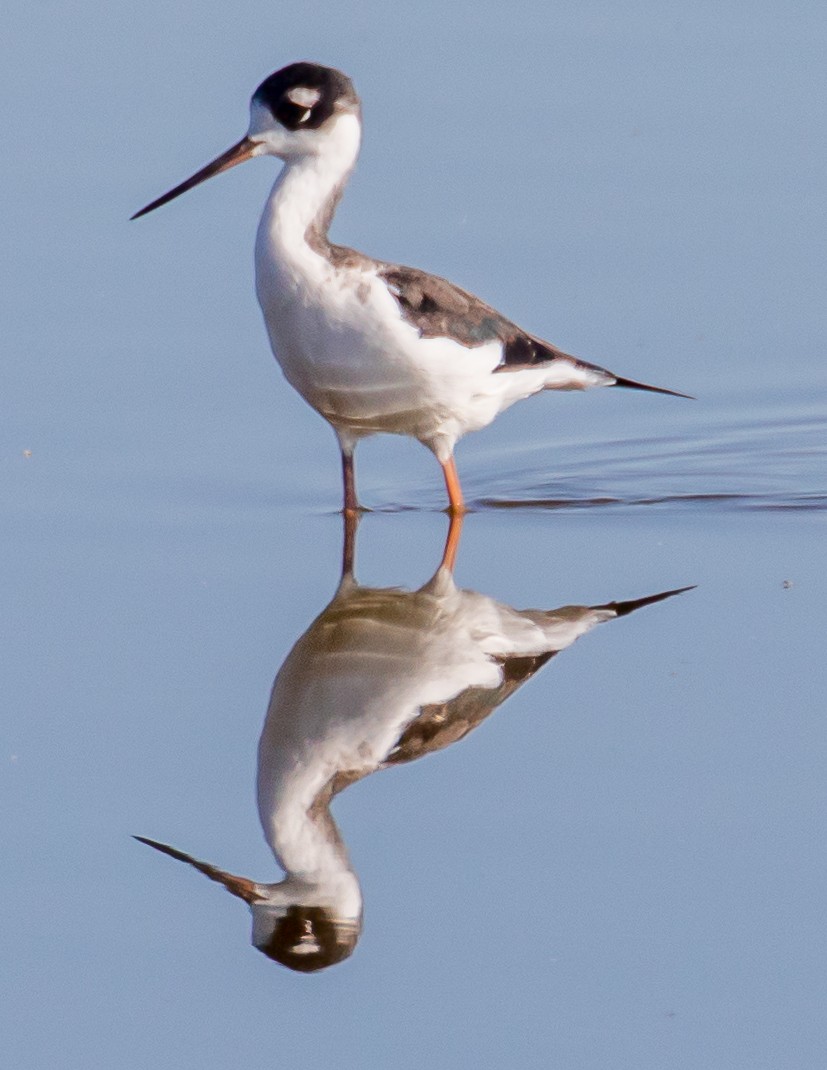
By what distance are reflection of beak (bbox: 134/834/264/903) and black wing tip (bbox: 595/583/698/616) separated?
206 cm

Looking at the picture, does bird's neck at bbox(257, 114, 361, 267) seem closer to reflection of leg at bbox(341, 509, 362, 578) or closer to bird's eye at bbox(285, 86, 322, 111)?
bird's eye at bbox(285, 86, 322, 111)

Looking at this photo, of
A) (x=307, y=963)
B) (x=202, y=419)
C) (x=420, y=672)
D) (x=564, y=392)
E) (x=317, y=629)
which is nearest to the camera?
(x=307, y=963)

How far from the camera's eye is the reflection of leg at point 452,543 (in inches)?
307

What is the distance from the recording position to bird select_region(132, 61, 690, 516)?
766 cm

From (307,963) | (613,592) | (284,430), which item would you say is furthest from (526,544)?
(307,963)

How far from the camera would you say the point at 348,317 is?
7613 mm

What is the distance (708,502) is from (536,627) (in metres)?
1.67

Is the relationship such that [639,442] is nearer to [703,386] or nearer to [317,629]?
[703,386]

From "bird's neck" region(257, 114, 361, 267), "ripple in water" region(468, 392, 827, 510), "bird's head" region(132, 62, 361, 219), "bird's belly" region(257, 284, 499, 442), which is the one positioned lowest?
"ripple in water" region(468, 392, 827, 510)

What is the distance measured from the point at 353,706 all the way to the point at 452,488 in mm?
2098

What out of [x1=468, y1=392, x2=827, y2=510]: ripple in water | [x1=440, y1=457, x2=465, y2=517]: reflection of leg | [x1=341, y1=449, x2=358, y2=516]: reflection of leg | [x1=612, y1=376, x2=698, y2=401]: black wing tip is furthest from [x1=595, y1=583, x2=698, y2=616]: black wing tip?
[x1=612, y1=376, x2=698, y2=401]: black wing tip

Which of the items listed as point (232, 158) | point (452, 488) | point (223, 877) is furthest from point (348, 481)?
point (223, 877)

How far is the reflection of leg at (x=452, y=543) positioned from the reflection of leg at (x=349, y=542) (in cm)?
32

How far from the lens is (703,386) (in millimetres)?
9344
